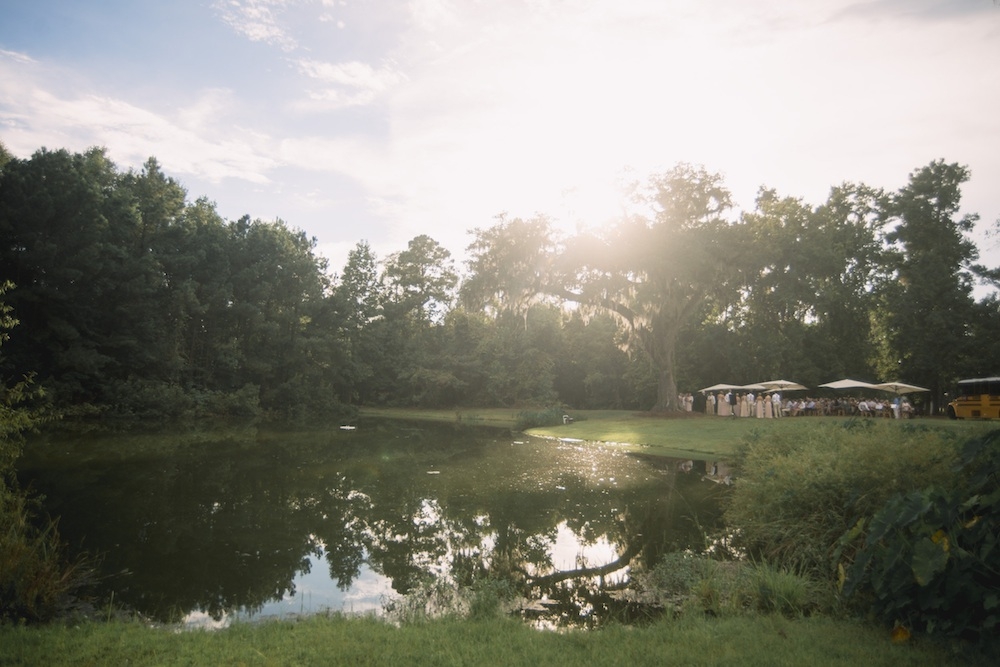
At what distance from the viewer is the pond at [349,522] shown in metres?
8.55

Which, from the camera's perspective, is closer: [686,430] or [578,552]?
[578,552]

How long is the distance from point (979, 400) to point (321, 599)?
35.3 metres

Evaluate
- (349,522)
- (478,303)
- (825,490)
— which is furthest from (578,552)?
(478,303)

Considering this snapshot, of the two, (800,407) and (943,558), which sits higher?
(800,407)

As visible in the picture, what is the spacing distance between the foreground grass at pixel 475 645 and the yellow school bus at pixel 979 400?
31764 mm

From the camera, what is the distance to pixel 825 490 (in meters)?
9.12

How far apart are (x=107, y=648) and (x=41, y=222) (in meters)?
36.7

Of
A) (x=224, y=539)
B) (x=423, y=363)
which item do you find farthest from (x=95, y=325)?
(x=224, y=539)

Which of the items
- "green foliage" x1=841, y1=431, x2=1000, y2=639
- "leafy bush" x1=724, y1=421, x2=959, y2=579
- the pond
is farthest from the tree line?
"green foliage" x1=841, y1=431, x2=1000, y2=639

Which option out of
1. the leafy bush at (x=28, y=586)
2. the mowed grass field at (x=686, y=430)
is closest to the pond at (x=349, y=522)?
the leafy bush at (x=28, y=586)

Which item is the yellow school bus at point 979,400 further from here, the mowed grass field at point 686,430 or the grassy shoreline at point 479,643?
the grassy shoreline at point 479,643

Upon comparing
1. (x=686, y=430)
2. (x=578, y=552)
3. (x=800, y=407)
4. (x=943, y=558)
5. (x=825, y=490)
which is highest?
(x=800, y=407)

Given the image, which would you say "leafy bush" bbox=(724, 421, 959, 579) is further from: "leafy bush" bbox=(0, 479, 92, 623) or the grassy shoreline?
"leafy bush" bbox=(0, 479, 92, 623)

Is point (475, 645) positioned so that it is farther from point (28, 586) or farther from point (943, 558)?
point (28, 586)
